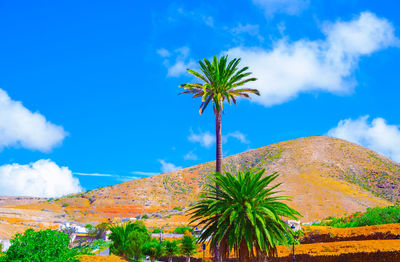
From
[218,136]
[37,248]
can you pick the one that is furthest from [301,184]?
[37,248]

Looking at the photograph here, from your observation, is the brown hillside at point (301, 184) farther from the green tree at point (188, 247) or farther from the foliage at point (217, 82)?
the foliage at point (217, 82)

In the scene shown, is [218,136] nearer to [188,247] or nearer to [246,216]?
[246,216]

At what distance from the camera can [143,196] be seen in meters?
133

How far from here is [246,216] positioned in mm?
20438

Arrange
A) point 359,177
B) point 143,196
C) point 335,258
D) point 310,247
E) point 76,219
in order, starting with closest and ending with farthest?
point 335,258, point 310,247, point 76,219, point 359,177, point 143,196

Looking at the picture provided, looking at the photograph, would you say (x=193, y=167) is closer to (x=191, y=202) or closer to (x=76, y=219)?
(x=191, y=202)

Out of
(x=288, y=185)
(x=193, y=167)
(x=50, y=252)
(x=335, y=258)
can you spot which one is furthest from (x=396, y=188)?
(x=50, y=252)

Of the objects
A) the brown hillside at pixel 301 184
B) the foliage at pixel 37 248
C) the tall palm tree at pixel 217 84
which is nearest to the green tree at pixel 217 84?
the tall palm tree at pixel 217 84

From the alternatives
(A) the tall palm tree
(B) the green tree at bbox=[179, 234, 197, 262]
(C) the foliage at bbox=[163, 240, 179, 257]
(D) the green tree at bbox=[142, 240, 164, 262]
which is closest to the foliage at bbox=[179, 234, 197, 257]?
(B) the green tree at bbox=[179, 234, 197, 262]

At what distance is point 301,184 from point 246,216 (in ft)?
325

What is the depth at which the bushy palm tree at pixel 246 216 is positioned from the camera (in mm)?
19875

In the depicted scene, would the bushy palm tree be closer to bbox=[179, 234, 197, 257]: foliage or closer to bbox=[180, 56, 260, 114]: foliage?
bbox=[180, 56, 260, 114]: foliage

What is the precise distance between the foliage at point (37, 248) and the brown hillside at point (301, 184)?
3305 inches

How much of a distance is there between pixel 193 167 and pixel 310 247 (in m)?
129
